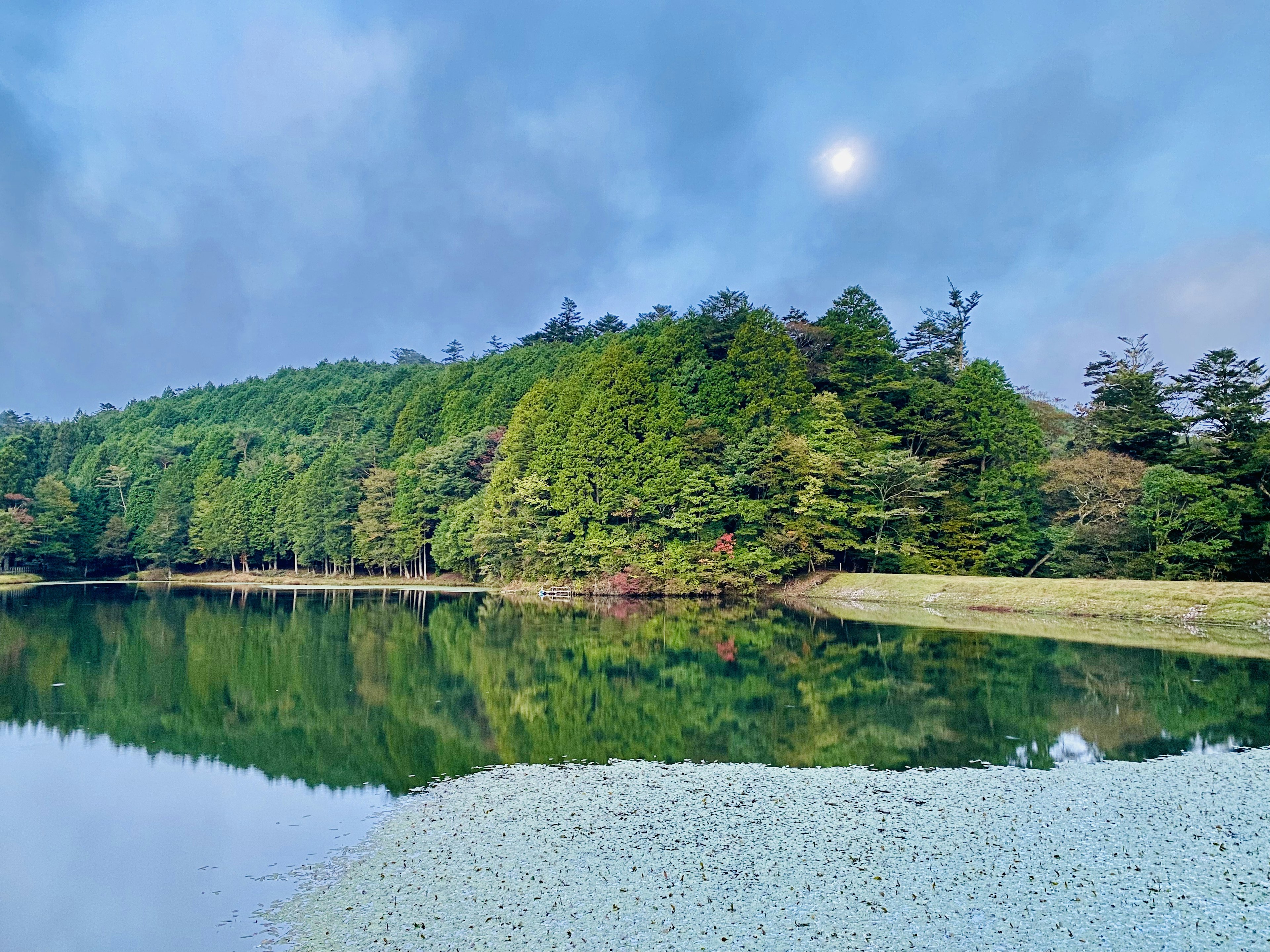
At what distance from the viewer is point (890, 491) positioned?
4250 cm

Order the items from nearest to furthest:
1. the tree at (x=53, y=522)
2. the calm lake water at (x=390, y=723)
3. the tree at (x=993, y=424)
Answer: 1. the calm lake water at (x=390, y=723)
2. the tree at (x=993, y=424)
3. the tree at (x=53, y=522)

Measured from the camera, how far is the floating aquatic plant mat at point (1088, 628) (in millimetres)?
22516

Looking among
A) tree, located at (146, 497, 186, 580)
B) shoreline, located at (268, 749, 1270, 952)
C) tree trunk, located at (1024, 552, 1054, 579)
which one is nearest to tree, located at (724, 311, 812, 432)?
tree trunk, located at (1024, 552, 1054, 579)

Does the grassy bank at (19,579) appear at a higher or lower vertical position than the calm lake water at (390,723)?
higher

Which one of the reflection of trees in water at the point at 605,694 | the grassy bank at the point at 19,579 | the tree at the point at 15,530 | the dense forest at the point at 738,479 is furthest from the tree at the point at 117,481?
the reflection of trees in water at the point at 605,694

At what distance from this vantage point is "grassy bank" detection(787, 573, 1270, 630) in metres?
27.1

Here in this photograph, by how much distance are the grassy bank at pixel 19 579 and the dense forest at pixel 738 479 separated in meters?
2.05

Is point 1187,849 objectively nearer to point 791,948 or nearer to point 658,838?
point 791,948

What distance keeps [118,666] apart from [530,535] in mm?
25552

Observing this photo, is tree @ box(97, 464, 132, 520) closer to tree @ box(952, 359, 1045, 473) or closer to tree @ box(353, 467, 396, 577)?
tree @ box(353, 467, 396, 577)

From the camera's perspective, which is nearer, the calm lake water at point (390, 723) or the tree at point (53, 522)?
the calm lake water at point (390, 723)

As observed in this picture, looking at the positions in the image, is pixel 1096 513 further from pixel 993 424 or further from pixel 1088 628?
pixel 1088 628

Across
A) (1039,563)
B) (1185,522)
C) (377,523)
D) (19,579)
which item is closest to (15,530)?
(19,579)

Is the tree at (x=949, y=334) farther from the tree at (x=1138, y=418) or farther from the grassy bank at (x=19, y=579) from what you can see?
the grassy bank at (x=19, y=579)
